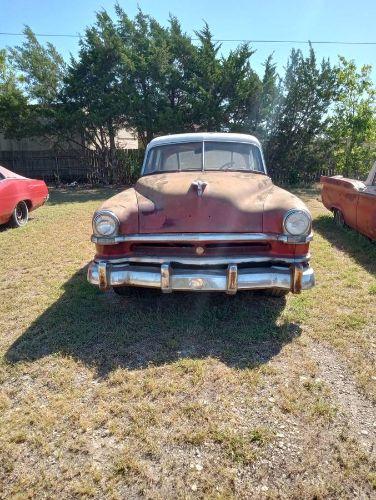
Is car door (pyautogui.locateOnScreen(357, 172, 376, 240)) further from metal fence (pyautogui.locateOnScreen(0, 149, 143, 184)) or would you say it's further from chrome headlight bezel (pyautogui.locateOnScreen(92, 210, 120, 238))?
metal fence (pyautogui.locateOnScreen(0, 149, 143, 184))

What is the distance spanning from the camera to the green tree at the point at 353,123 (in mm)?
14648

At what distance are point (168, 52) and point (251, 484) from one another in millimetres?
16051

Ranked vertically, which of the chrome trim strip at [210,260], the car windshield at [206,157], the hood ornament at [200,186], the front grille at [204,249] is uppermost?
the car windshield at [206,157]

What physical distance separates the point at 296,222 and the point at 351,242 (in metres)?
3.64

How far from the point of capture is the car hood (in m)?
3.41

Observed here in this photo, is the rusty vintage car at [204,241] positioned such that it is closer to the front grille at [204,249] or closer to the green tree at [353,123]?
the front grille at [204,249]

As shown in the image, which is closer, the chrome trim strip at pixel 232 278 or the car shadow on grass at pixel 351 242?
the chrome trim strip at pixel 232 278

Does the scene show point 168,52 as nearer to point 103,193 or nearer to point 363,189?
point 103,193

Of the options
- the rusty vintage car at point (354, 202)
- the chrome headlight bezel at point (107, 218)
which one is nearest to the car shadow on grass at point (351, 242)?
the rusty vintage car at point (354, 202)

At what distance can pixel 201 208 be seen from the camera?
137 inches

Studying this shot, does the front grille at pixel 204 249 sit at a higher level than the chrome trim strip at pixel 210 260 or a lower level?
higher

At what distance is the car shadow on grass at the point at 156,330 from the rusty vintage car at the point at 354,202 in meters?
2.78

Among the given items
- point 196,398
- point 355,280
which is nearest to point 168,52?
point 355,280

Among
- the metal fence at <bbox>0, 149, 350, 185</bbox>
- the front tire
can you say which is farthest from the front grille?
the metal fence at <bbox>0, 149, 350, 185</bbox>
